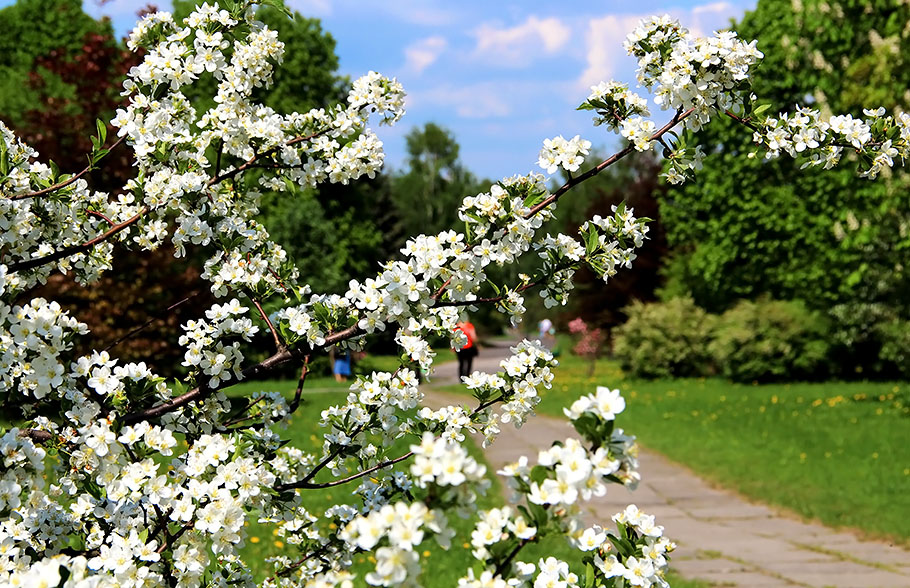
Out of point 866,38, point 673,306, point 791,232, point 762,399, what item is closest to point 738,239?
point 791,232

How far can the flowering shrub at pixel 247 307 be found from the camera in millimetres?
2418

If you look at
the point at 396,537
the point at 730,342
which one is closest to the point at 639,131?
the point at 396,537

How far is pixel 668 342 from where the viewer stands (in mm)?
20656

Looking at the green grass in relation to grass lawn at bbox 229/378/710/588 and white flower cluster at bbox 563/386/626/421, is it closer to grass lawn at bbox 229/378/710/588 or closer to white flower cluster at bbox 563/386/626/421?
grass lawn at bbox 229/378/710/588

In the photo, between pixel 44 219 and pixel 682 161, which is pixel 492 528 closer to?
pixel 682 161

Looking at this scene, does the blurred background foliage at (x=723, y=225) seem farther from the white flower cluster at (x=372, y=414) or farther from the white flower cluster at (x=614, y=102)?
the white flower cluster at (x=614, y=102)

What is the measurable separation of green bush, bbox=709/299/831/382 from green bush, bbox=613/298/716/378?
791mm

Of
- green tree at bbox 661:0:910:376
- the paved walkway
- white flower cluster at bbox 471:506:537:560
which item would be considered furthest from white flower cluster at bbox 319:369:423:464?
green tree at bbox 661:0:910:376

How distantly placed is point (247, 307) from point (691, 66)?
1.77 m

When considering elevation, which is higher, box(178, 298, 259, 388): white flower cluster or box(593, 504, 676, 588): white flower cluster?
box(178, 298, 259, 388): white flower cluster

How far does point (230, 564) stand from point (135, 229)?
1341mm

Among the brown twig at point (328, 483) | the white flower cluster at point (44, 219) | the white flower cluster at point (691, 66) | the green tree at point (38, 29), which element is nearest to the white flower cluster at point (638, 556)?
the brown twig at point (328, 483)

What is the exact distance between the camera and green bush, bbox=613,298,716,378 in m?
20.7

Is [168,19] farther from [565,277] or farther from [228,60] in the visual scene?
[565,277]
